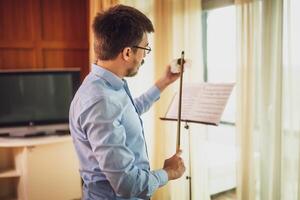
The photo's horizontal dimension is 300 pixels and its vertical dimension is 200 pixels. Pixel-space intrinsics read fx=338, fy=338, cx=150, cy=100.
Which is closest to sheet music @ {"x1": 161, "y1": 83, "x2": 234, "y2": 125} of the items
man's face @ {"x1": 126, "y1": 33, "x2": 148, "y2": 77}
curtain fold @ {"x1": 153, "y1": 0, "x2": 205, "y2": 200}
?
A: man's face @ {"x1": 126, "y1": 33, "x2": 148, "y2": 77}

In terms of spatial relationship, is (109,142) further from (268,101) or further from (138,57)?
(268,101)

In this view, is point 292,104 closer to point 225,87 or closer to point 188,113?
point 225,87

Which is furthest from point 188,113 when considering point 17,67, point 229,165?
point 17,67

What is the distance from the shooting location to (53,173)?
3041mm

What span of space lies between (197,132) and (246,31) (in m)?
0.91

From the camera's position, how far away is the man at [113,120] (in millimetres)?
1140

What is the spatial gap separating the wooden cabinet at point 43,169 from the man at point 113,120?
69.5 inches

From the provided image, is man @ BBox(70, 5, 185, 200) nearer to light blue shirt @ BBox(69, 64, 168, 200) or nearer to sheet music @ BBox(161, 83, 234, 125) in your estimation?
light blue shirt @ BBox(69, 64, 168, 200)

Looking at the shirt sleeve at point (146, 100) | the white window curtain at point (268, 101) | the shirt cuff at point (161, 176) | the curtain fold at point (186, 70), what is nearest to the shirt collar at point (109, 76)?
the shirt cuff at point (161, 176)

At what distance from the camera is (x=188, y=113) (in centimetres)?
179

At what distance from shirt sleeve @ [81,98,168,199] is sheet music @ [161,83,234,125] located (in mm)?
631

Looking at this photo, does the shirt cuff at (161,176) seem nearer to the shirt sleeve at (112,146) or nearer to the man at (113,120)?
the man at (113,120)

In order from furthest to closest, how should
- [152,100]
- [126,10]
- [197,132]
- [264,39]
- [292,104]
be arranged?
[197,132] < [264,39] < [292,104] < [152,100] < [126,10]

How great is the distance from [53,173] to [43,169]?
10 cm
